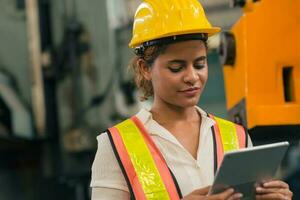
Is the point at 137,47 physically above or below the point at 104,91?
above

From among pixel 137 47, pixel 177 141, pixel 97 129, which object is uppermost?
pixel 137 47

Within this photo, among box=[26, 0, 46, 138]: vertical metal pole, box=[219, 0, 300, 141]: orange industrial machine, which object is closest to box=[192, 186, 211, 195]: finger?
box=[219, 0, 300, 141]: orange industrial machine

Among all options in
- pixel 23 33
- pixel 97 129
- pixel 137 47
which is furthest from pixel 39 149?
pixel 137 47

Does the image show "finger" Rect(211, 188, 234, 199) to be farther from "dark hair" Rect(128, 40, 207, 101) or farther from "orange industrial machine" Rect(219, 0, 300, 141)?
"orange industrial machine" Rect(219, 0, 300, 141)

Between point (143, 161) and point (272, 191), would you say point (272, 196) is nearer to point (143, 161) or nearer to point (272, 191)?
point (272, 191)

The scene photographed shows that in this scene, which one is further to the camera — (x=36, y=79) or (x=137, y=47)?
(x=36, y=79)

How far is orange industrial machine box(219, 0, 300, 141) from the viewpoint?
207cm

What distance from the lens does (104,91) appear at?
13.3 feet

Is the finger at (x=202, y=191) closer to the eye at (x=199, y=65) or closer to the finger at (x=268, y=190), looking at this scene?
the finger at (x=268, y=190)

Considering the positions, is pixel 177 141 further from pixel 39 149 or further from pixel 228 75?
pixel 39 149

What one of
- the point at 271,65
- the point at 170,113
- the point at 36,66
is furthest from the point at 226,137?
the point at 36,66

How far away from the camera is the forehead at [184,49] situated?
1.73 meters

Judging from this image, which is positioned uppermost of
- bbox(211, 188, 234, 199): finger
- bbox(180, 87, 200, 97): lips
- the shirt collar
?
bbox(180, 87, 200, 97): lips

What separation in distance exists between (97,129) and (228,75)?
177 cm
